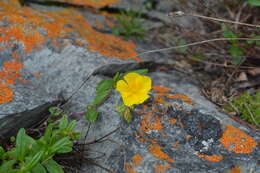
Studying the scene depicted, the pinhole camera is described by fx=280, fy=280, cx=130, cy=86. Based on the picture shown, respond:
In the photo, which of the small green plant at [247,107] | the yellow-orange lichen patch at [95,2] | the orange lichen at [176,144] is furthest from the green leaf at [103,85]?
the yellow-orange lichen patch at [95,2]

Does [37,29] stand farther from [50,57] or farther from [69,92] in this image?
[69,92]

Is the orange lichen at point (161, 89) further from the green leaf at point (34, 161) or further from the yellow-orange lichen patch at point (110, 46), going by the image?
the green leaf at point (34, 161)

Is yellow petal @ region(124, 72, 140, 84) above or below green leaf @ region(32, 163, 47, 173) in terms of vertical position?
above

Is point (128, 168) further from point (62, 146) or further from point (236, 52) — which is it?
point (236, 52)

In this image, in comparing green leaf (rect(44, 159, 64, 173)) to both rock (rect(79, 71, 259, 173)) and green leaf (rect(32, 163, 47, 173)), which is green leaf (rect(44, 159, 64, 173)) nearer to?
green leaf (rect(32, 163, 47, 173))

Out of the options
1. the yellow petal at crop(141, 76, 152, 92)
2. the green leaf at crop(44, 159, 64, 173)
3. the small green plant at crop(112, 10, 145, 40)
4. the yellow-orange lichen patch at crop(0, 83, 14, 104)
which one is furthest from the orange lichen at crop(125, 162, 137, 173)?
the small green plant at crop(112, 10, 145, 40)

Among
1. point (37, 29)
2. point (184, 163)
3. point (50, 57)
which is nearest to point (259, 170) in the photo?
point (184, 163)
